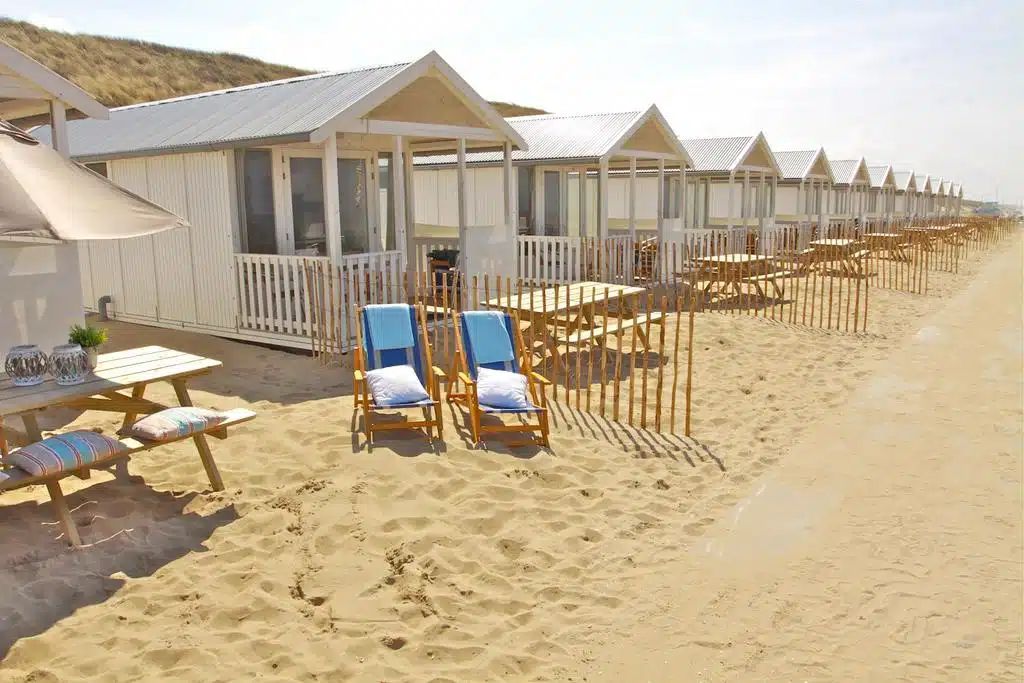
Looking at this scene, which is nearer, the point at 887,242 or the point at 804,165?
the point at 887,242

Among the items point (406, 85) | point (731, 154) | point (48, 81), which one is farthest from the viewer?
point (731, 154)

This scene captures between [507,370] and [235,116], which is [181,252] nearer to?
[235,116]

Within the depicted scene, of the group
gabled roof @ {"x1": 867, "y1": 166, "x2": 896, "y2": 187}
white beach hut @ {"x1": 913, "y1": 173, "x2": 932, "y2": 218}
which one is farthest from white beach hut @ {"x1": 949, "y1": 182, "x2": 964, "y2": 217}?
gabled roof @ {"x1": 867, "y1": 166, "x2": 896, "y2": 187}

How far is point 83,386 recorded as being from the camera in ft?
16.2

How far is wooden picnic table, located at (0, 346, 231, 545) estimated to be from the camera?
4.57 m

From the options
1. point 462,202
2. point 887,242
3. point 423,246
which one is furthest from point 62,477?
point 887,242

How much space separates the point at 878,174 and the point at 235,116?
34.5m

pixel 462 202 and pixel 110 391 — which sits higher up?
pixel 462 202

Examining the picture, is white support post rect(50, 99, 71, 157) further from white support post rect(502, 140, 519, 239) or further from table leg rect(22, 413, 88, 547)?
white support post rect(502, 140, 519, 239)

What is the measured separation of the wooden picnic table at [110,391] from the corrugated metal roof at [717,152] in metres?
16.0

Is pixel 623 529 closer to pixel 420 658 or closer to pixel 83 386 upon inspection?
pixel 420 658

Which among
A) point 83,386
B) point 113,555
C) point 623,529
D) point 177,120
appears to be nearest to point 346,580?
point 113,555

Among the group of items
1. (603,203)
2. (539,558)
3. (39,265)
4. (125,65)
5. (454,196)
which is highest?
(125,65)

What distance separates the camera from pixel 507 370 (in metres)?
7.12
